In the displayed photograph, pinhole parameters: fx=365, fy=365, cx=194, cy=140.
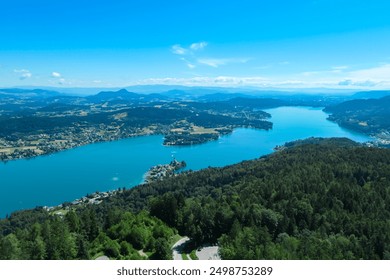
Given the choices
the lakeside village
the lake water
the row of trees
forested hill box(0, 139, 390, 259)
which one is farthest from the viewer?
the lake water

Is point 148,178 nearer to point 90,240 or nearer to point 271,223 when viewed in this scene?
point 90,240

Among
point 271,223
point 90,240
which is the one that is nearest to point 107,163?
point 90,240

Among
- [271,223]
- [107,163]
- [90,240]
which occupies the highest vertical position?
[271,223]

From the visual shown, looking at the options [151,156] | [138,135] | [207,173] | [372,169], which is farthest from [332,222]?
[138,135]

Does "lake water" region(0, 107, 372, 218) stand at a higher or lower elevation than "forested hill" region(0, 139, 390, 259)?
lower

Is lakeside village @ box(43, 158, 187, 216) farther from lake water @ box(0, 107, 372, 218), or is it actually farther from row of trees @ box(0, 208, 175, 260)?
row of trees @ box(0, 208, 175, 260)

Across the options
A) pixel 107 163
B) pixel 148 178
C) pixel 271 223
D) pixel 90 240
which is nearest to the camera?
pixel 90 240

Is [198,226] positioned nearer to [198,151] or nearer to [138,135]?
[198,151]

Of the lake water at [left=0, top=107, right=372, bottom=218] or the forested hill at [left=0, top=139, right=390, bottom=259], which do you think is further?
the lake water at [left=0, top=107, right=372, bottom=218]

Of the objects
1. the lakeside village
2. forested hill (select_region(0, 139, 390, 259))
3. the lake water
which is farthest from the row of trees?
the lake water

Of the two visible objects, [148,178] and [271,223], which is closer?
[271,223]
